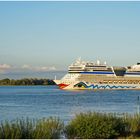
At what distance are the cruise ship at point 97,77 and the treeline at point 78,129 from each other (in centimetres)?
8726

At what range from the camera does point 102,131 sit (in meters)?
16.8

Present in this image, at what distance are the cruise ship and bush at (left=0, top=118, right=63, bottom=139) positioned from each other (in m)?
88.6

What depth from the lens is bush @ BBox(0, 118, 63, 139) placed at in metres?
15.1

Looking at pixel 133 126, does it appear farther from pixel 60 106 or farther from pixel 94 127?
pixel 60 106

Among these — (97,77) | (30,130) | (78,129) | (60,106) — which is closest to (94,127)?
(78,129)

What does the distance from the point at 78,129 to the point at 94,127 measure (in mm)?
604

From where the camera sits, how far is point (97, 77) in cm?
10700

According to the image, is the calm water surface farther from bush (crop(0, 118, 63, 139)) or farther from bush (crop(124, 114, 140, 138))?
bush (crop(0, 118, 63, 139))

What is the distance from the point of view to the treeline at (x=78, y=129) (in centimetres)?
1543

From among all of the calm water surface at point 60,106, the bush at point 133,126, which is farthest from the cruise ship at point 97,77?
the bush at point 133,126

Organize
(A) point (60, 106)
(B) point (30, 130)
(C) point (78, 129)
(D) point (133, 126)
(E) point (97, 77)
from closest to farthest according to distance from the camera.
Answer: (B) point (30, 130)
(C) point (78, 129)
(D) point (133, 126)
(A) point (60, 106)
(E) point (97, 77)

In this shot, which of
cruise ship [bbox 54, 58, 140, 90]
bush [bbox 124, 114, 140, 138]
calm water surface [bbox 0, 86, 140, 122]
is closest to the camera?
bush [bbox 124, 114, 140, 138]

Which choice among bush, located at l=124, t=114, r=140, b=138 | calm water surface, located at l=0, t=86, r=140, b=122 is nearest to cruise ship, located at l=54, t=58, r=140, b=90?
calm water surface, located at l=0, t=86, r=140, b=122

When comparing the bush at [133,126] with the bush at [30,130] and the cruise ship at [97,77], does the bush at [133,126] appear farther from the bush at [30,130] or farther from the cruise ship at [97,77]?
the cruise ship at [97,77]
